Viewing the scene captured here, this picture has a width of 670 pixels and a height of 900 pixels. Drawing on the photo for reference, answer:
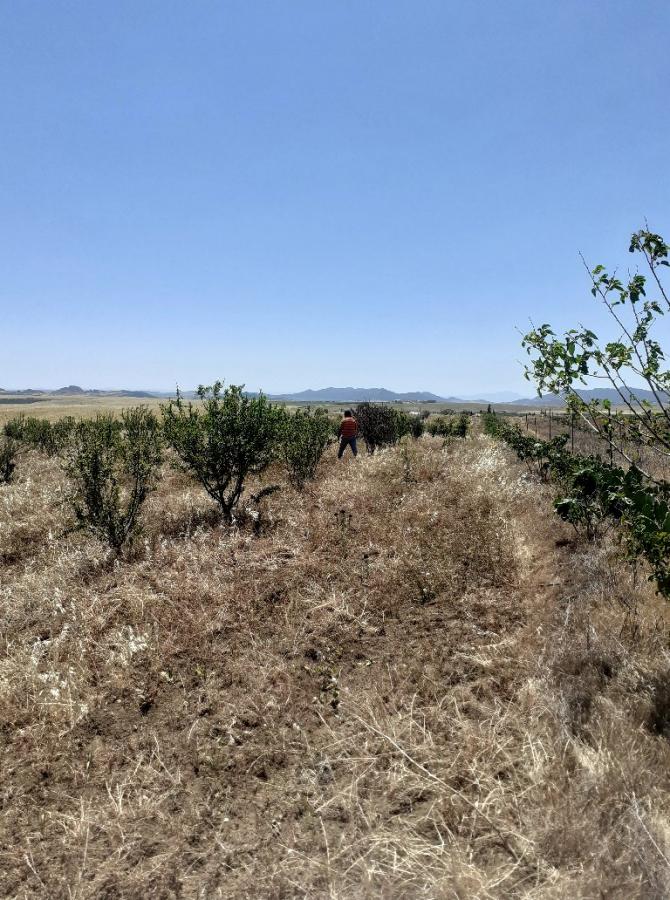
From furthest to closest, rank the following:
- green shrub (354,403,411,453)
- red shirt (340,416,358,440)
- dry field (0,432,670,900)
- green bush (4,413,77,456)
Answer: green bush (4,413,77,456)
green shrub (354,403,411,453)
red shirt (340,416,358,440)
dry field (0,432,670,900)

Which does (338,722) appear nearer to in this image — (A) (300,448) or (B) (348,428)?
(A) (300,448)

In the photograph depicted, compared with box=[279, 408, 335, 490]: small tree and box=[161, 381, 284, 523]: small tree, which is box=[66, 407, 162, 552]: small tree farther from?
box=[279, 408, 335, 490]: small tree

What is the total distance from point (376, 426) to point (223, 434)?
12.4m

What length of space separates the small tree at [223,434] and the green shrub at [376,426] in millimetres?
10585

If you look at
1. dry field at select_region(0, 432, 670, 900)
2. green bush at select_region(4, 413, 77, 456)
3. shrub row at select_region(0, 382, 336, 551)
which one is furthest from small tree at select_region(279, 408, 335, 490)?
green bush at select_region(4, 413, 77, 456)

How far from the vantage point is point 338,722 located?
152 inches

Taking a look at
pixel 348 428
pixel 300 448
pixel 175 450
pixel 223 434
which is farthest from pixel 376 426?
pixel 175 450

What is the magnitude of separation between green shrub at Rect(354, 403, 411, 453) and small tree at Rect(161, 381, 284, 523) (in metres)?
10.6

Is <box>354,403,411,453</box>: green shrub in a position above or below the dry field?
above

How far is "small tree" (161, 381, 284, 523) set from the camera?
8.82m

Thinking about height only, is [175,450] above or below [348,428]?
below

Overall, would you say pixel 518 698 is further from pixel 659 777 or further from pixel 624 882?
pixel 624 882

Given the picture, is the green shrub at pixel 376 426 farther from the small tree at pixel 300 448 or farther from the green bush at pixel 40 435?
the green bush at pixel 40 435

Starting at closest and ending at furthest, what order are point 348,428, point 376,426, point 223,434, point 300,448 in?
point 223,434 → point 300,448 → point 348,428 → point 376,426
